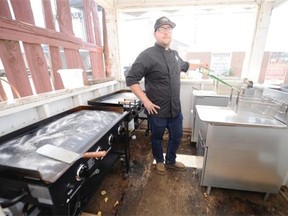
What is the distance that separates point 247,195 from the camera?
156 centimetres

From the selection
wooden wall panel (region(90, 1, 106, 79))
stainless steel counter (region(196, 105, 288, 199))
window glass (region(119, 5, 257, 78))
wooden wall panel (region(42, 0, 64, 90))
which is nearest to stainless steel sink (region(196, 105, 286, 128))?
stainless steel counter (region(196, 105, 288, 199))

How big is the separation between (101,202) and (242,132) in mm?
1464

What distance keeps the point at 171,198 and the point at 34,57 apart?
1.95 metres

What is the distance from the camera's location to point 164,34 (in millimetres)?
1557

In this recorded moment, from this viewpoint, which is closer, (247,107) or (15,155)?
(15,155)

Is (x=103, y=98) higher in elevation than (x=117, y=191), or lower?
higher

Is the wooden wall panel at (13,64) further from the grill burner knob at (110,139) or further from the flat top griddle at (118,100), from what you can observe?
the grill burner knob at (110,139)

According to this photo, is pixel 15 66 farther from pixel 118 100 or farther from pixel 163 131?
pixel 163 131

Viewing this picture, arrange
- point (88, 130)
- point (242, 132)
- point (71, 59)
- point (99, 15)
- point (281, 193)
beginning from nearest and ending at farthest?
1. point (88, 130)
2. point (242, 132)
3. point (281, 193)
4. point (71, 59)
5. point (99, 15)

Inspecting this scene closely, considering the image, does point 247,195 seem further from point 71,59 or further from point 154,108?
point 71,59

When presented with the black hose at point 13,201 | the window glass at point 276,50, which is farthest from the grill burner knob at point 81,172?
the window glass at point 276,50

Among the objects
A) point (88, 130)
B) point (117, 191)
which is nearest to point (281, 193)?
point (117, 191)

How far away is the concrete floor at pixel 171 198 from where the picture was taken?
1.41 m

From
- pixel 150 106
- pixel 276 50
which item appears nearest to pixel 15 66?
pixel 150 106
